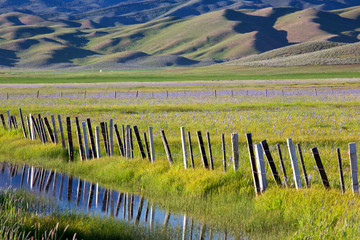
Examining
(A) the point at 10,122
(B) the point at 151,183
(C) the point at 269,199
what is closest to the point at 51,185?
(B) the point at 151,183

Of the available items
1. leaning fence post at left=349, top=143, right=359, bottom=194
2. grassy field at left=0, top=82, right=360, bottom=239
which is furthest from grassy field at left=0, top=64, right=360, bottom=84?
leaning fence post at left=349, top=143, right=359, bottom=194

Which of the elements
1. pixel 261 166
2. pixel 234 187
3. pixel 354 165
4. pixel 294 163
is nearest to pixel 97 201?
pixel 234 187

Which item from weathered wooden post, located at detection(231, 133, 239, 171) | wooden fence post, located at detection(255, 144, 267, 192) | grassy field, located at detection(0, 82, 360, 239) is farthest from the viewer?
weathered wooden post, located at detection(231, 133, 239, 171)

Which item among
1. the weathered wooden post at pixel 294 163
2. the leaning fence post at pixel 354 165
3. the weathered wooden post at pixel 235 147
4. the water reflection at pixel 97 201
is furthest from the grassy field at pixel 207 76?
the leaning fence post at pixel 354 165

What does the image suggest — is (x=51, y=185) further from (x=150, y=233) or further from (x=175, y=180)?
(x=150, y=233)

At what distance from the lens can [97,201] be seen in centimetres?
1292

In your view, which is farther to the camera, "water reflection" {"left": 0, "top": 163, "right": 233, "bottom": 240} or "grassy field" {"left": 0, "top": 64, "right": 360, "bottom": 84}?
"grassy field" {"left": 0, "top": 64, "right": 360, "bottom": 84}

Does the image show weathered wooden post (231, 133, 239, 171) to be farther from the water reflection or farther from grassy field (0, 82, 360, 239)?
the water reflection

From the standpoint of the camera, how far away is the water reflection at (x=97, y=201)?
10531mm

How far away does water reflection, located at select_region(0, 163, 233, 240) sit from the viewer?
10531mm

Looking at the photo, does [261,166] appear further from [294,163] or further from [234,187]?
[234,187]

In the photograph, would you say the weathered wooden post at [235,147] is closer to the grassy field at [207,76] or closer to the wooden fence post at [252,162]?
the wooden fence post at [252,162]

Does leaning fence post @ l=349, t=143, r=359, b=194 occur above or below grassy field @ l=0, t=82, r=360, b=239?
above

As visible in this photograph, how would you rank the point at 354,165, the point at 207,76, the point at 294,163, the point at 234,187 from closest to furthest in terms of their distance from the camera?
1. the point at 354,165
2. the point at 294,163
3. the point at 234,187
4. the point at 207,76
